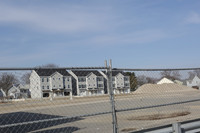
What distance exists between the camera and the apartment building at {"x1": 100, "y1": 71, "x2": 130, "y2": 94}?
5.96 m

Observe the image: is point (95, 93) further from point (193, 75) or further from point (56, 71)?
point (193, 75)

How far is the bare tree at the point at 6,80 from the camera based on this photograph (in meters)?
4.40

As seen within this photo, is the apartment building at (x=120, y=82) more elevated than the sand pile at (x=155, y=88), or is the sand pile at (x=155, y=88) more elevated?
the apartment building at (x=120, y=82)

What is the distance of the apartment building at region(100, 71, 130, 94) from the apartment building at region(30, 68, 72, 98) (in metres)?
1.07

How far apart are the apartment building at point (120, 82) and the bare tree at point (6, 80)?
210 cm

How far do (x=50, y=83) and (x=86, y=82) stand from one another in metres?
1.35

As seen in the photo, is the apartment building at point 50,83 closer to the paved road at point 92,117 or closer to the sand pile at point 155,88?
the paved road at point 92,117

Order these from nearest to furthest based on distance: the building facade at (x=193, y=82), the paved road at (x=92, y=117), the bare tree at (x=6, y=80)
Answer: the bare tree at (x=6, y=80)
the paved road at (x=92, y=117)
the building facade at (x=193, y=82)

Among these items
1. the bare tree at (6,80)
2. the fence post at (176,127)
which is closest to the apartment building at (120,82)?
the fence post at (176,127)

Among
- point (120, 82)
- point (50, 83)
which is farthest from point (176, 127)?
point (50, 83)

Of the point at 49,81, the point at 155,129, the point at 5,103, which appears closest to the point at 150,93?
the point at 155,129

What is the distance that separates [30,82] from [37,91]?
0.66 ft

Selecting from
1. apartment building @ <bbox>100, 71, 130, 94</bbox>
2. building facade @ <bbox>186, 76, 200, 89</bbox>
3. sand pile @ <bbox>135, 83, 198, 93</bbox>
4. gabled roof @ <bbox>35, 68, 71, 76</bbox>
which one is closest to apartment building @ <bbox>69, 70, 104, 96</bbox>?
gabled roof @ <bbox>35, 68, 71, 76</bbox>

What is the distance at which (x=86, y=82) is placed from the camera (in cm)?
598
